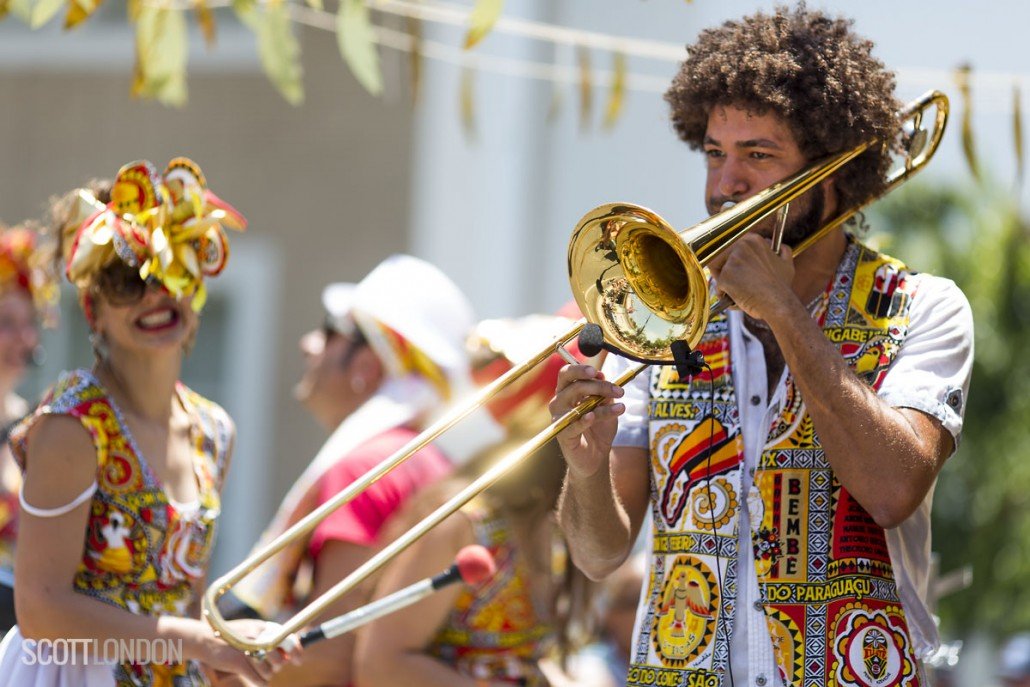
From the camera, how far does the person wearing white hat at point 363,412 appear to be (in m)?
4.53

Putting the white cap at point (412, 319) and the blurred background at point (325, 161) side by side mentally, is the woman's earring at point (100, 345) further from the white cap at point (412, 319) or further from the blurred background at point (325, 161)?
the blurred background at point (325, 161)

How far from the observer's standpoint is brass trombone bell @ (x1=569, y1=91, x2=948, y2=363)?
315cm

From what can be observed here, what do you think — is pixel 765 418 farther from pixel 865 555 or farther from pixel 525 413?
pixel 525 413

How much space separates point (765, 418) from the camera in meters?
3.24

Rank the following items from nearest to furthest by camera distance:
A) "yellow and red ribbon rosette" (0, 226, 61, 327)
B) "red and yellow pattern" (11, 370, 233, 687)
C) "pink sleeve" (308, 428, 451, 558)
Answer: "red and yellow pattern" (11, 370, 233, 687), "pink sleeve" (308, 428, 451, 558), "yellow and red ribbon rosette" (0, 226, 61, 327)

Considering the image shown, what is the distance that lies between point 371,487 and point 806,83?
6.32 feet

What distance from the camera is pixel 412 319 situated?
541 cm

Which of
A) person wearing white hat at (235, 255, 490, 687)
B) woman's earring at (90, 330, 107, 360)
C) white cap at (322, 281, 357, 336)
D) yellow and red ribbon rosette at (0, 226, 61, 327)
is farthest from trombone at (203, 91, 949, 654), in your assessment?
yellow and red ribbon rosette at (0, 226, 61, 327)

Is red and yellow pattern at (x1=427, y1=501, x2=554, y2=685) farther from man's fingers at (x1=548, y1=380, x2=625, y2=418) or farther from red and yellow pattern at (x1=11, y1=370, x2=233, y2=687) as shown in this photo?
man's fingers at (x1=548, y1=380, x2=625, y2=418)

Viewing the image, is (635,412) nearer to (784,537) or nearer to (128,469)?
(784,537)

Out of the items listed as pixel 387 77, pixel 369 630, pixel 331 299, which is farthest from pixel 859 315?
pixel 387 77

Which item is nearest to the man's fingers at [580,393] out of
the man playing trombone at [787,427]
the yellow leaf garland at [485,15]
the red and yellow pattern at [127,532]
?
the man playing trombone at [787,427]

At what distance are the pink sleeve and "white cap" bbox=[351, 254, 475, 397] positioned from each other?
47 centimetres

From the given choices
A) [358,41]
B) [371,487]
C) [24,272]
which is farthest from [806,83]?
[24,272]
